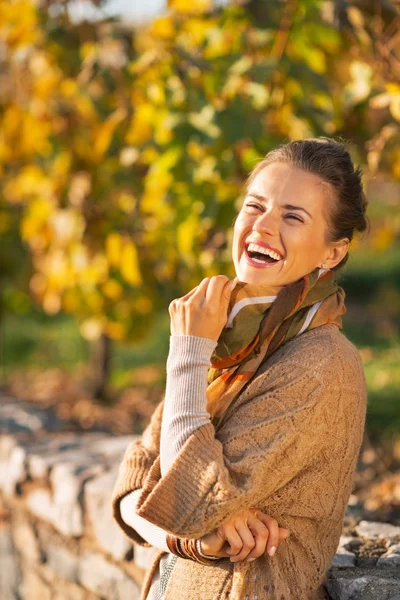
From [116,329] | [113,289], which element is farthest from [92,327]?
[113,289]

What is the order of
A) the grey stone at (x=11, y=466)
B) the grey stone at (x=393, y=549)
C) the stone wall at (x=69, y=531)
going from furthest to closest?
the grey stone at (x=11, y=466)
the stone wall at (x=69, y=531)
the grey stone at (x=393, y=549)

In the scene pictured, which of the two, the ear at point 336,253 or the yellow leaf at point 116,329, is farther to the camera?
the yellow leaf at point 116,329

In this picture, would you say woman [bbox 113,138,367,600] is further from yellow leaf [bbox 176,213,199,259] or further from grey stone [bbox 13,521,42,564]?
grey stone [bbox 13,521,42,564]

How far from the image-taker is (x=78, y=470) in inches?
131

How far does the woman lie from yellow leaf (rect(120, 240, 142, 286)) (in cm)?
215

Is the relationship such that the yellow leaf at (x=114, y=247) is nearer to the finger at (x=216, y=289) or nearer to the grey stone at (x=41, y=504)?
the grey stone at (x=41, y=504)

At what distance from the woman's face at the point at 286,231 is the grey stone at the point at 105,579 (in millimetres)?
1450

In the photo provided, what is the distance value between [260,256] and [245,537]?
1.92ft

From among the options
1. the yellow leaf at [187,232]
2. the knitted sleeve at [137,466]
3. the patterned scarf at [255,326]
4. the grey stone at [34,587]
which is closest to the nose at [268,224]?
the patterned scarf at [255,326]

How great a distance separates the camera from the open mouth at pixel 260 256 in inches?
73.1

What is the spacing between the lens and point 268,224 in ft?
6.09

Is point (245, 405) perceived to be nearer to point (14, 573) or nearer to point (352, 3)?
point (352, 3)

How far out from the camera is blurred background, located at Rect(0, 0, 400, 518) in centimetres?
323

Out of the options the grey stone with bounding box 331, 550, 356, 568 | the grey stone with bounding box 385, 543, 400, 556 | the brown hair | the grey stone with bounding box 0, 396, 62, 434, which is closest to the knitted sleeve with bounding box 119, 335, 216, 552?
the brown hair
